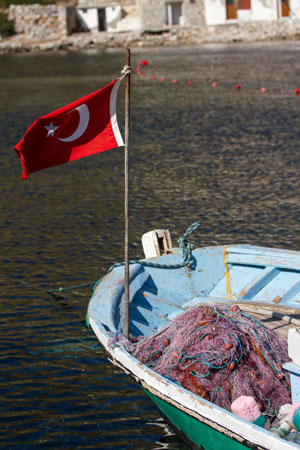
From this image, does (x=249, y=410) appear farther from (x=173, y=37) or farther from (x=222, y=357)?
(x=173, y=37)

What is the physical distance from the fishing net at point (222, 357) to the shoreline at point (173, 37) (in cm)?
6055

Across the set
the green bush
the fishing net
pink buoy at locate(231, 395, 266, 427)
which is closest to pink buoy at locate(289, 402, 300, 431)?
pink buoy at locate(231, 395, 266, 427)

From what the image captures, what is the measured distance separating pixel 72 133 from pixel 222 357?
2.85 meters

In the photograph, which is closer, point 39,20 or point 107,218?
point 107,218

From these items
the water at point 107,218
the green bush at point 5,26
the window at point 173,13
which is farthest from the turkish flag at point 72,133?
the green bush at point 5,26

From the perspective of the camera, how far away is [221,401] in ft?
23.1

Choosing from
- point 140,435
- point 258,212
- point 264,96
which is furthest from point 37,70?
point 140,435

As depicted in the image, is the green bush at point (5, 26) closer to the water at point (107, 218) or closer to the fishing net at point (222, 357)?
the water at point (107, 218)

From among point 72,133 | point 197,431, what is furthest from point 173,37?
point 197,431

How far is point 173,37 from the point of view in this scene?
226ft

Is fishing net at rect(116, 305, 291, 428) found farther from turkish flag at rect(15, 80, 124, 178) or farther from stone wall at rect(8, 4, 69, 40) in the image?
stone wall at rect(8, 4, 69, 40)

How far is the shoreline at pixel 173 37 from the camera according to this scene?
6556 cm

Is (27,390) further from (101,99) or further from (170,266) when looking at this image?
(101,99)

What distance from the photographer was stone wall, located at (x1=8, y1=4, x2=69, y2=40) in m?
73.6
